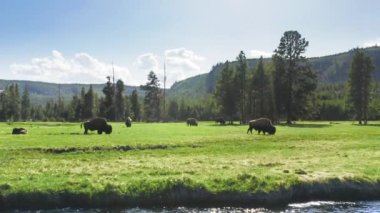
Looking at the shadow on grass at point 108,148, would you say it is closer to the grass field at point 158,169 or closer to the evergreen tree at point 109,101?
the grass field at point 158,169

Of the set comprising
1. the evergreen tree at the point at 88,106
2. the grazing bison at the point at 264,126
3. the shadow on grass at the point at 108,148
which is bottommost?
the shadow on grass at the point at 108,148

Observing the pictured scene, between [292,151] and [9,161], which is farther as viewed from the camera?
[292,151]

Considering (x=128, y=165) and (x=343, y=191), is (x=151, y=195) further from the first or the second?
(x=343, y=191)

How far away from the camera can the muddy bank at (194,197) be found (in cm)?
2241

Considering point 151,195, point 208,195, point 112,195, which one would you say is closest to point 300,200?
point 208,195

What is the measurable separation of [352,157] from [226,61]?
89.7m

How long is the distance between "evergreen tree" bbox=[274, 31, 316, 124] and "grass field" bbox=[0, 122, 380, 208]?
194 feet

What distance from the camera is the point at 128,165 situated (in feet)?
95.0

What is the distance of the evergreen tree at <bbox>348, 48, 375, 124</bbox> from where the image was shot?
353ft

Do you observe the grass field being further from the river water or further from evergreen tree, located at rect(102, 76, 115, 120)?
evergreen tree, located at rect(102, 76, 115, 120)

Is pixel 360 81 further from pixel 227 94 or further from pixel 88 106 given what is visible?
pixel 88 106

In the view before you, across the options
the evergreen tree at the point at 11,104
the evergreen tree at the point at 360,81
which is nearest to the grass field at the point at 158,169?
the evergreen tree at the point at 360,81

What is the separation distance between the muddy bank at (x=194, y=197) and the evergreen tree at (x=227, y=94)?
3615 inches

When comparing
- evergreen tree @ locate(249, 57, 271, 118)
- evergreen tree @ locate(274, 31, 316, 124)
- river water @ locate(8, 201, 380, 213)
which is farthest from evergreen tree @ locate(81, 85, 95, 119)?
river water @ locate(8, 201, 380, 213)
